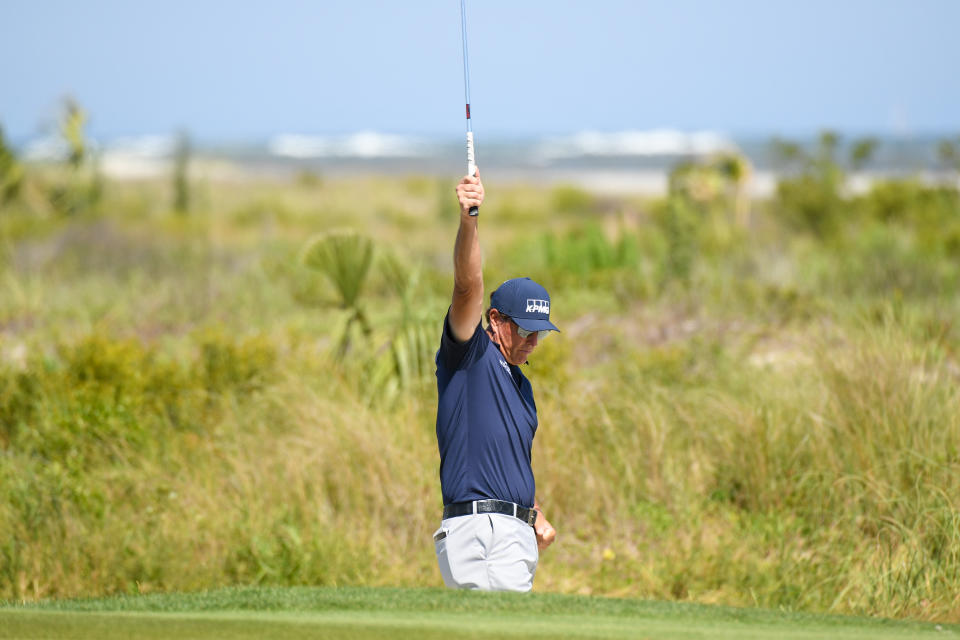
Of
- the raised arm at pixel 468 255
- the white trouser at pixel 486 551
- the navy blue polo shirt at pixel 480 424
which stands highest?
the raised arm at pixel 468 255

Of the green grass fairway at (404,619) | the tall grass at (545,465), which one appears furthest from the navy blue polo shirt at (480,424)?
the tall grass at (545,465)

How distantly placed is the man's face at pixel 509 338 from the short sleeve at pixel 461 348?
0.21 m

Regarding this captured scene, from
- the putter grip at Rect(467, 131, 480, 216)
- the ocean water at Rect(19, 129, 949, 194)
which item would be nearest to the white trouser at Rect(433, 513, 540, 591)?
the putter grip at Rect(467, 131, 480, 216)

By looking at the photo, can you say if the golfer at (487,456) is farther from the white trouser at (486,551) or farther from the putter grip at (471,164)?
the putter grip at (471,164)

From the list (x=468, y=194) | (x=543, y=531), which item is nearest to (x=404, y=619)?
(x=543, y=531)

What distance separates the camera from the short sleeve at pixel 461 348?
436 centimetres

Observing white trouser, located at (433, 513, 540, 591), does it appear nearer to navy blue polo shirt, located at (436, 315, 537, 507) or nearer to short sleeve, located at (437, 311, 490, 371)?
navy blue polo shirt, located at (436, 315, 537, 507)

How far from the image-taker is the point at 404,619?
441 cm

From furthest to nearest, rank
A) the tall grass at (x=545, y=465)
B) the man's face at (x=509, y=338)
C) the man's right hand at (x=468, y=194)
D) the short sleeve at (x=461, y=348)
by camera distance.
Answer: the tall grass at (x=545, y=465) < the man's face at (x=509, y=338) < the short sleeve at (x=461, y=348) < the man's right hand at (x=468, y=194)

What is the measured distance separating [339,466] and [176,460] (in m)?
1.24

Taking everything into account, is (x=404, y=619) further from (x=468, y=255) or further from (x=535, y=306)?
(x=468, y=255)

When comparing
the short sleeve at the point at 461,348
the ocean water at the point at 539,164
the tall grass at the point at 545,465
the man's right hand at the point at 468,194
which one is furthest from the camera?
the ocean water at the point at 539,164

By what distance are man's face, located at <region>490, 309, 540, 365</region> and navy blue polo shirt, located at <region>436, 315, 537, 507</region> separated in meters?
0.12

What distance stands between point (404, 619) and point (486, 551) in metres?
0.41
